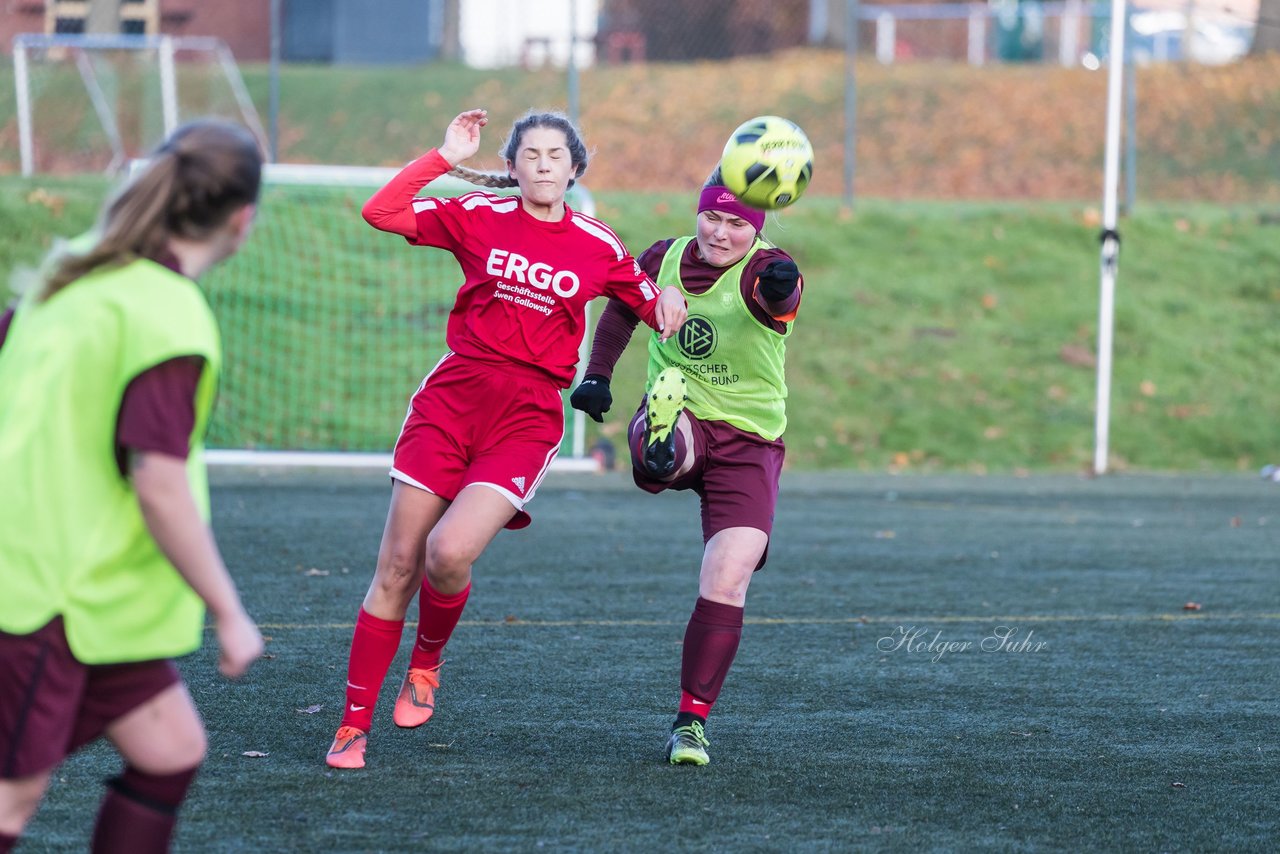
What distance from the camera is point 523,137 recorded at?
4.74 meters

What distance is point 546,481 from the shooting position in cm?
1200

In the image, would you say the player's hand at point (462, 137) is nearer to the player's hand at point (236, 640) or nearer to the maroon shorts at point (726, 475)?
the maroon shorts at point (726, 475)

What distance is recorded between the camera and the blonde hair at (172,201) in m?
2.71

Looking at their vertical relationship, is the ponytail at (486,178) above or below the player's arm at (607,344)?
above

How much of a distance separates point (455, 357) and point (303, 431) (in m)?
8.98

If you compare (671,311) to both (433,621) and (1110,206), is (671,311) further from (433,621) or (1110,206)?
(1110,206)

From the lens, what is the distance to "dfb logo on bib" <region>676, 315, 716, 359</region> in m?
5.01

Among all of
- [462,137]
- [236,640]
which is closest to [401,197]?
[462,137]

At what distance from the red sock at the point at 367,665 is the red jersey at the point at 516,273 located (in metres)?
0.82

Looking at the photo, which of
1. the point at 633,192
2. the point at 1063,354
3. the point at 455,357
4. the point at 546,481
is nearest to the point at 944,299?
the point at 1063,354

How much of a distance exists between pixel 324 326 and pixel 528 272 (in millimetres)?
10129

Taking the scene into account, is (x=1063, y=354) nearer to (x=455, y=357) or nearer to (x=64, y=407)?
(x=455, y=357)

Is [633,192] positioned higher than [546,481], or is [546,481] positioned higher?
[633,192]

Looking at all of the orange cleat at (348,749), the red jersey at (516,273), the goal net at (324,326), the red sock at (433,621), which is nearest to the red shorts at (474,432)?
the red jersey at (516,273)
